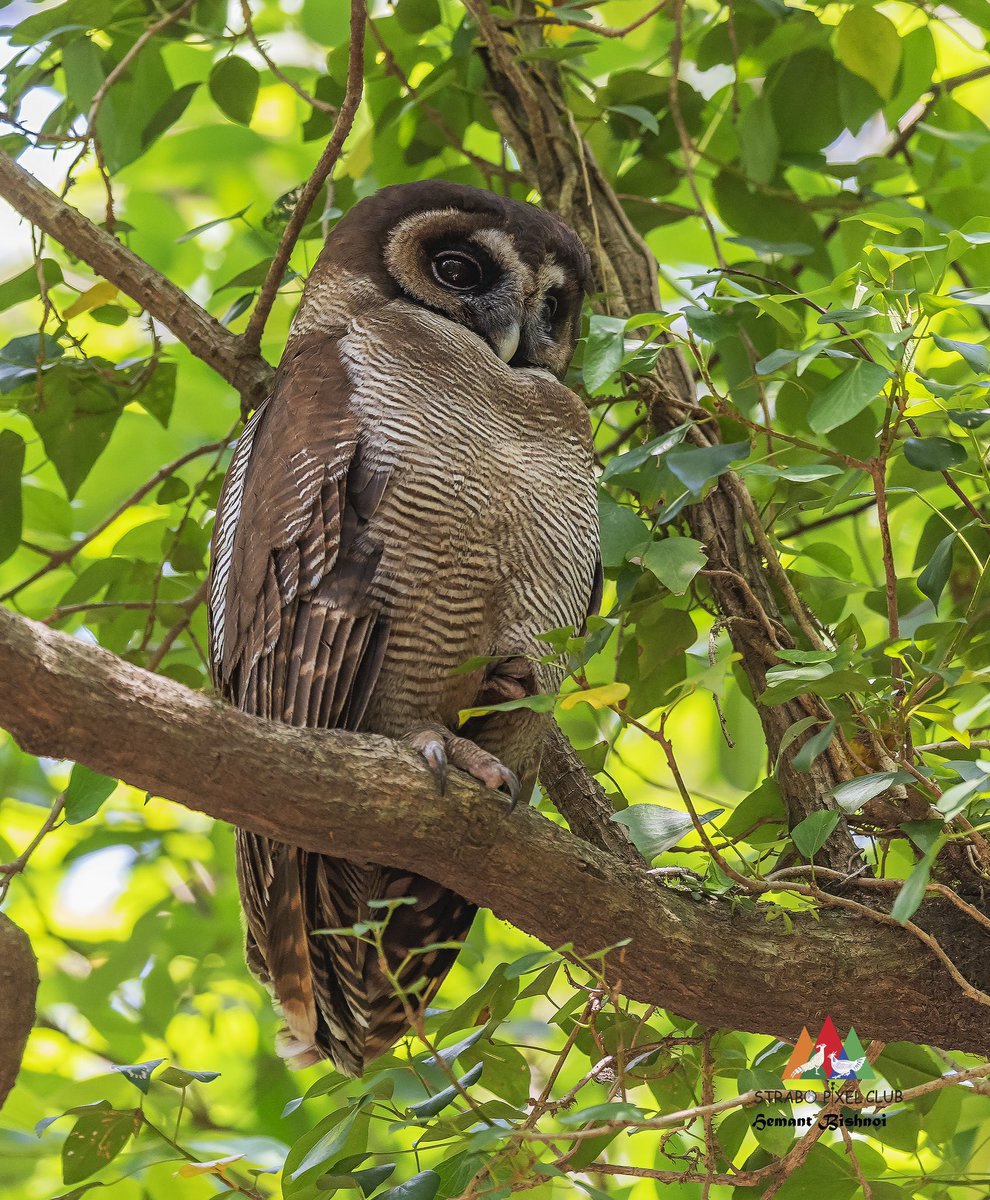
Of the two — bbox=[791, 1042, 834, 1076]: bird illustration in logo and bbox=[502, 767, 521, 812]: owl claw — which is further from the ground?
bbox=[502, 767, 521, 812]: owl claw

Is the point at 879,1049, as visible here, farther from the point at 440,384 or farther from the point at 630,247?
the point at 630,247

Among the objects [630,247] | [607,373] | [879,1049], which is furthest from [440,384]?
[879,1049]

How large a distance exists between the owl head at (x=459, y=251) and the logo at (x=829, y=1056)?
1389mm

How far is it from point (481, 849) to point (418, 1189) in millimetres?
470

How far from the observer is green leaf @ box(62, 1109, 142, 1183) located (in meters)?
1.88

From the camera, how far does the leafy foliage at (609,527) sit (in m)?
1.84

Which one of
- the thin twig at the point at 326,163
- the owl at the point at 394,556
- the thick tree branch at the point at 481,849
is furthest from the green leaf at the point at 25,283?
the thick tree branch at the point at 481,849

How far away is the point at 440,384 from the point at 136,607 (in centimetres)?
95

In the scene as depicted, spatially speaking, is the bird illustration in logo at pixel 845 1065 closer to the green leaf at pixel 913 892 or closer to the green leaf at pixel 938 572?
the green leaf at pixel 913 892

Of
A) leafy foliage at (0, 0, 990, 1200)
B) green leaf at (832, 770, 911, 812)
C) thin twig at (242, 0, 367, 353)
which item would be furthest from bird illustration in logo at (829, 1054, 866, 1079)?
thin twig at (242, 0, 367, 353)

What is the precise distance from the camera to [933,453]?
6.22ft

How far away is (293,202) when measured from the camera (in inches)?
111

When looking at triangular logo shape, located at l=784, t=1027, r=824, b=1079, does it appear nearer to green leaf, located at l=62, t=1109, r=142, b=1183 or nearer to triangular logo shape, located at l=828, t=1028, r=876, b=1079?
triangular logo shape, located at l=828, t=1028, r=876, b=1079

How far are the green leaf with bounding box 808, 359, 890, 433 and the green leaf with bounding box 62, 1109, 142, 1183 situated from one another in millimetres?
1441
